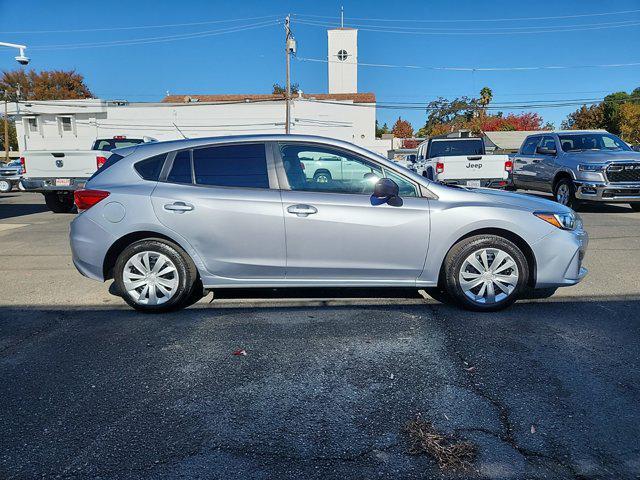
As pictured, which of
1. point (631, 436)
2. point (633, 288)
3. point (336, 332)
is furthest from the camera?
point (633, 288)

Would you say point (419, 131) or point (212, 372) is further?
point (419, 131)

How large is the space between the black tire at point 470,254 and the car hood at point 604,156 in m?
7.83

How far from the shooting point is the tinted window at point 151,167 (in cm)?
452

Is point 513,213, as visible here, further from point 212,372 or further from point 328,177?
point 212,372

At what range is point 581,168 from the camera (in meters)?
10.8

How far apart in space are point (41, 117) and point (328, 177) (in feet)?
148

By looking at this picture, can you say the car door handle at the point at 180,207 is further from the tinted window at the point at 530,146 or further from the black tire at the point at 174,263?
the tinted window at the point at 530,146

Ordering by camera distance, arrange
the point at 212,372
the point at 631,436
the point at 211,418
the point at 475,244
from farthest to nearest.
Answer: the point at 475,244 < the point at 212,372 < the point at 211,418 < the point at 631,436

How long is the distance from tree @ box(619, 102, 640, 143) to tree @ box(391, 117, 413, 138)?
36812mm

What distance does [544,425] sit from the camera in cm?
260

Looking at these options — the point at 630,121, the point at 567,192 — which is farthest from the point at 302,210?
the point at 630,121

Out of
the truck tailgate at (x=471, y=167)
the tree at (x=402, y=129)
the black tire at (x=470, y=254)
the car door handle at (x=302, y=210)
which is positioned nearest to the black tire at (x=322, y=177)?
the car door handle at (x=302, y=210)

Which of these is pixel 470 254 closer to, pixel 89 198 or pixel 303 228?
pixel 303 228

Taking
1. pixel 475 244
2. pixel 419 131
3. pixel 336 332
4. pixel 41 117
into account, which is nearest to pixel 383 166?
pixel 475 244
